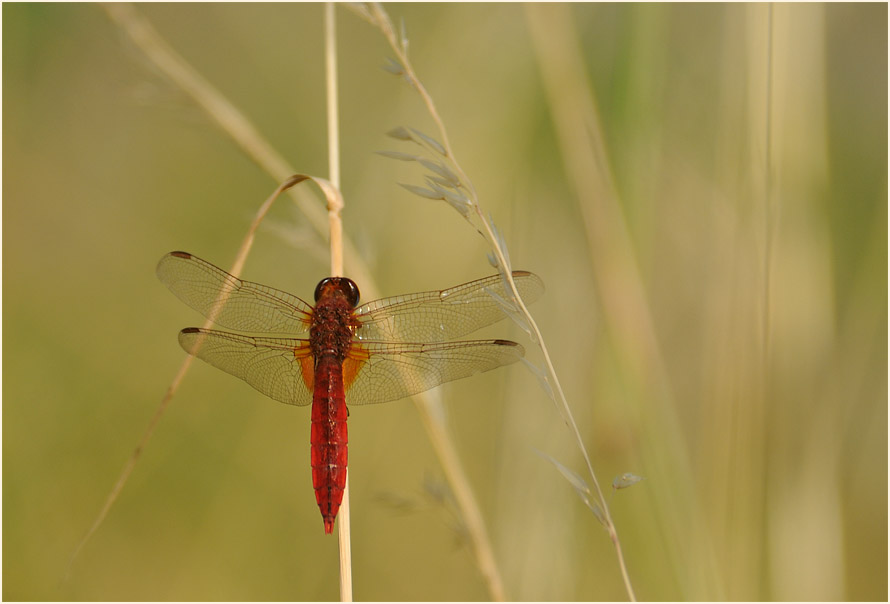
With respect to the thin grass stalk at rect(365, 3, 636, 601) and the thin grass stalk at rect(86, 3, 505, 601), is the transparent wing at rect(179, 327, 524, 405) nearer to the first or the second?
the thin grass stalk at rect(86, 3, 505, 601)

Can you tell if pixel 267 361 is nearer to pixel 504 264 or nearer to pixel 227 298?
pixel 227 298

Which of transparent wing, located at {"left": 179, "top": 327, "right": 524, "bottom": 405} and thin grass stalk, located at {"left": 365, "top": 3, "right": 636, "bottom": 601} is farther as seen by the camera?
transparent wing, located at {"left": 179, "top": 327, "right": 524, "bottom": 405}

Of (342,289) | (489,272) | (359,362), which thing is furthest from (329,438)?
(489,272)

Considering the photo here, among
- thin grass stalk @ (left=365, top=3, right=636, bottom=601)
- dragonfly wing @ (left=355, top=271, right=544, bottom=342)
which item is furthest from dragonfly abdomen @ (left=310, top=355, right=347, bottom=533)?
thin grass stalk @ (left=365, top=3, right=636, bottom=601)

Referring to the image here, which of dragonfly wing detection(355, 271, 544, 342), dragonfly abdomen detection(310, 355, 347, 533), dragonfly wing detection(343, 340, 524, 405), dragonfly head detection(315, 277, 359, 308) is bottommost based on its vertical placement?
dragonfly abdomen detection(310, 355, 347, 533)

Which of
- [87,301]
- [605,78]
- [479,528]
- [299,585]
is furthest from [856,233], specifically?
[87,301]

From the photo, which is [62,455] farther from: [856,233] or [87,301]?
[856,233]

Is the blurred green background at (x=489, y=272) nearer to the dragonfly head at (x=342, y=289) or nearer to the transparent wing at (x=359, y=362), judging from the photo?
the dragonfly head at (x=342, y=289)
